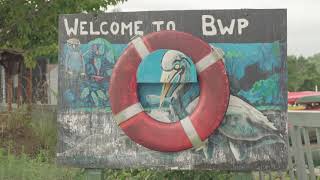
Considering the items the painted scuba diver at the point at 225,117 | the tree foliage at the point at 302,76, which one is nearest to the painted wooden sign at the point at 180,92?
the painted scuba diver at the point at 225,117

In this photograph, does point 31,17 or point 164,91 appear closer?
point 164,91

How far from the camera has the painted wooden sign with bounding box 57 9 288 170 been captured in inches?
170

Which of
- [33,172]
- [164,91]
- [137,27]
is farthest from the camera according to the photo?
[33,172]

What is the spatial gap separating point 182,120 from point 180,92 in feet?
0.66

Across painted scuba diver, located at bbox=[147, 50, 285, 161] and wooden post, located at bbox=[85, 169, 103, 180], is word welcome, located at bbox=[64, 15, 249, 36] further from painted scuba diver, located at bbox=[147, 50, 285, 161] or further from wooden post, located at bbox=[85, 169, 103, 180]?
wooden post, located at bbox=[85, 169, 103, 180]

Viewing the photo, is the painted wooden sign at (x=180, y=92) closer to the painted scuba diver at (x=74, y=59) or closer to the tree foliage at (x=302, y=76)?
the painted scuba diver at (x=74, y=59)

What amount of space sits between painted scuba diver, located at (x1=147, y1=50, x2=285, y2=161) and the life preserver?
61 millimetres

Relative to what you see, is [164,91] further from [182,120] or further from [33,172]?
[33,172]

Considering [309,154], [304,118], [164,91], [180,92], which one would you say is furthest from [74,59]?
[309,154]

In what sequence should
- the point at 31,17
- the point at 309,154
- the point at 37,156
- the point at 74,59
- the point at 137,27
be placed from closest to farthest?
1. the point at 309,154
2. the point at 137,27
3. the point at 74,59
4. the point at 31,17
5. the point at 37,156

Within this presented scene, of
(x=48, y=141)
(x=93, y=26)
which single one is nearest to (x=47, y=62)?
(x=48, y=141)

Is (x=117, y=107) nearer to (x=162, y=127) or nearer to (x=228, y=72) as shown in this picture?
(x=162, y=127)

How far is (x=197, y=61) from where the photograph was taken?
4.38m

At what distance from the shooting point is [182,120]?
4.41 meters
